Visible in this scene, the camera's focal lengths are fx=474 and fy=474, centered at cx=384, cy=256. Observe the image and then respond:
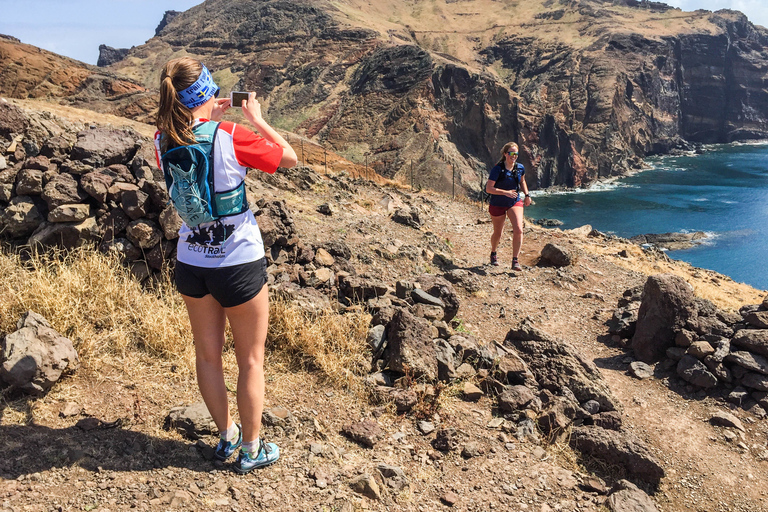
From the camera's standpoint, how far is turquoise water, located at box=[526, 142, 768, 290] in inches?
1604

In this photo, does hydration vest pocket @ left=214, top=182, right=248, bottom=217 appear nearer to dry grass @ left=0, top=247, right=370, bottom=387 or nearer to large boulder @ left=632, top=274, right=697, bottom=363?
dry grass @ left=0, top=247, right=370, bottom=387

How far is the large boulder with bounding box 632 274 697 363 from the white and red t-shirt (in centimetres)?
537

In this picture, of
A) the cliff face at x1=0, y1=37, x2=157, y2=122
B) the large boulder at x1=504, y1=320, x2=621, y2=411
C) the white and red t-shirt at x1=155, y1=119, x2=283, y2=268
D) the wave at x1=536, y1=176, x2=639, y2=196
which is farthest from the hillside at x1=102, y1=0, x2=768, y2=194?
the white and red t-shirt at x1=155, y1=119, x2=283, y2=268

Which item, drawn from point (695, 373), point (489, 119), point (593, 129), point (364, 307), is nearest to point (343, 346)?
point (364, 307)

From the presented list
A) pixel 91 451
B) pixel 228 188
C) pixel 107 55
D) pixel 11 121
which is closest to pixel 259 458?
pixel 91 451

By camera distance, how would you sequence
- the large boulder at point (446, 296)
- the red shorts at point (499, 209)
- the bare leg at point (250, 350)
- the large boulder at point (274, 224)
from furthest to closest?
1. the red shorts at point (499, 209)
2. the large boulder at point (446, 296)
3. the large boulder at point (274, 224)
4. the bare leg at point (250, 350)

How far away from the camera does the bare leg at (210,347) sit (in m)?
2.64

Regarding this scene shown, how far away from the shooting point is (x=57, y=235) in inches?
195

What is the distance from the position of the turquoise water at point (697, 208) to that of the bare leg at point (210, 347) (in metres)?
40.0

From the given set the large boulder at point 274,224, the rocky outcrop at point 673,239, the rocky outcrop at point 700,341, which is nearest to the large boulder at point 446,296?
the large boulder at point 274,224

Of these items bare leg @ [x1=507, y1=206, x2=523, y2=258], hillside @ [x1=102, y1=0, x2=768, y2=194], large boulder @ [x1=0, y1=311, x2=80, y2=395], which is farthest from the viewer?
hillside @ [x1=102, y1=0, x2=768, y2=194]

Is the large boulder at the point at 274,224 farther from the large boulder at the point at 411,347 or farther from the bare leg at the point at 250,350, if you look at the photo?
the bare leg at the point at 250,350

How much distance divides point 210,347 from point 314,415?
1248 millimetres

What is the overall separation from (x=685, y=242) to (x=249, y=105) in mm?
51256
